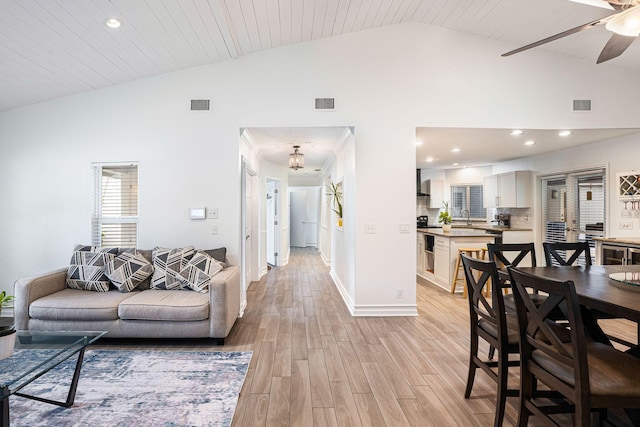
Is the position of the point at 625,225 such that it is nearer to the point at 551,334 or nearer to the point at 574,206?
the point at 574,206

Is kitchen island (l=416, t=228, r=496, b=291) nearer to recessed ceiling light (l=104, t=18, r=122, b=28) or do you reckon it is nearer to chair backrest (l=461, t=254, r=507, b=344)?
chair backrest (l=461, t=254, r=507, b=344)

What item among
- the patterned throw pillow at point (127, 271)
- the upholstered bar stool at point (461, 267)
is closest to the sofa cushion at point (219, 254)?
the patterned throw pillow at point (127, 271)

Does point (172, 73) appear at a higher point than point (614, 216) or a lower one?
higher

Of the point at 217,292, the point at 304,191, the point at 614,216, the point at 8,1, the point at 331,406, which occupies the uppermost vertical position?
the point at 8,1

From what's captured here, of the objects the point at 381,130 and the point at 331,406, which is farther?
the point at 381,130

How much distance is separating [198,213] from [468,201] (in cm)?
668

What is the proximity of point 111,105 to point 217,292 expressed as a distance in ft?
9.06

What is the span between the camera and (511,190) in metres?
6.63

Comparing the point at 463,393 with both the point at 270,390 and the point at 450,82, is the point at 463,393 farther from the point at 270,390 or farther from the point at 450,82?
the point at 450,82

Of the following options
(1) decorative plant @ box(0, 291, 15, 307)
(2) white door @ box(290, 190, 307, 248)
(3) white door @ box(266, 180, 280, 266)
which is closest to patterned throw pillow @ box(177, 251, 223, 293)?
(1) decorative plant @ box(0, 291, 15, 307)

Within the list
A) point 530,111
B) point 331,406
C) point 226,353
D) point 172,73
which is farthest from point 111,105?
point 530,111

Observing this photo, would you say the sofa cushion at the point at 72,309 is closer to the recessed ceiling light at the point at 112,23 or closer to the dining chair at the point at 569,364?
the recessed ceiling light at the point at 112,23

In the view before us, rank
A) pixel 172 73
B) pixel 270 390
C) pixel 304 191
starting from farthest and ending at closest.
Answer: pixel 304 191 < pixel 172 73 < pixel 270 390

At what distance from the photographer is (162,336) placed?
3121 millimetres
